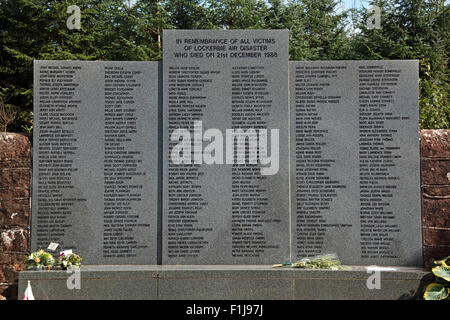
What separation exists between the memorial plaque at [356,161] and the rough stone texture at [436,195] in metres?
0.15

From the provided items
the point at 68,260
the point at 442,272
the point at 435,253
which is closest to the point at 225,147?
the point at 68,260

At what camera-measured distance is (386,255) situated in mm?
7578

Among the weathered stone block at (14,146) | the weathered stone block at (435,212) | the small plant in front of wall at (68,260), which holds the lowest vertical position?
the small plant in front of wall at (68,260)

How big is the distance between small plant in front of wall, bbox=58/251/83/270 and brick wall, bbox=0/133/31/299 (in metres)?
0.88

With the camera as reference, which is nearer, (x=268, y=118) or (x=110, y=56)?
(x=268, y=118)

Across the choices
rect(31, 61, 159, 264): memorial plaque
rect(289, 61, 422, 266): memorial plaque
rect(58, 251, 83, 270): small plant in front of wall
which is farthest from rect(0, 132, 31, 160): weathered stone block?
rect(289, 61, 422, 266): memorial plaque

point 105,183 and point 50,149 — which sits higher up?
point 50,149

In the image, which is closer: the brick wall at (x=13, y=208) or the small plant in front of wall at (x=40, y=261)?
the small plant in front of wall at (x=40, y=261)

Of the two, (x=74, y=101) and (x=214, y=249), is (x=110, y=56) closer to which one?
(x=74, y=101)

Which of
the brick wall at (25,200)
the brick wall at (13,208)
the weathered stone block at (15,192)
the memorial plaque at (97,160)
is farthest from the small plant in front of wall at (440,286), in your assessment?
the weathered stone block at (15,192)

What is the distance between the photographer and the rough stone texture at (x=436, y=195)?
24.7 feet

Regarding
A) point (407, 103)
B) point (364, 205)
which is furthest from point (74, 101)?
point (407, 103)

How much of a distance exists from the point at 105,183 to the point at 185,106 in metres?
1.98

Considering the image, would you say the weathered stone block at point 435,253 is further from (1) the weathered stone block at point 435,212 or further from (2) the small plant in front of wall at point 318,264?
(2) the small plant in front of wall at point 318,264
